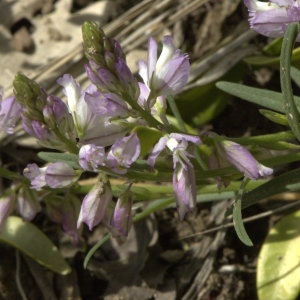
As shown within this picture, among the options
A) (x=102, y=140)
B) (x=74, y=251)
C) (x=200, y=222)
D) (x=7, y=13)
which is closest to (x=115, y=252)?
(x=74, y=251)

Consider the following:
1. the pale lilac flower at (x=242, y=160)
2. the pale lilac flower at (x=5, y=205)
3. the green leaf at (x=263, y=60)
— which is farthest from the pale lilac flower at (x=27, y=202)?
the green leaf at (x=263, y=60)

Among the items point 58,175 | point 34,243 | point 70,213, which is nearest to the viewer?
point 58,175

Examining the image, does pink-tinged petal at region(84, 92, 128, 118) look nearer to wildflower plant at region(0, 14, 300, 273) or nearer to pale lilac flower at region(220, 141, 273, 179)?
wildflower plant at region(0, 14, 300, 273)

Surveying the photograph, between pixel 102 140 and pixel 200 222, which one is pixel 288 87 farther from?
pixel 200 222

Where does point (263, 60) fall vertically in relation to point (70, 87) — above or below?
below

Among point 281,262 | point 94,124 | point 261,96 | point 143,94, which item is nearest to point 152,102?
point 143,94

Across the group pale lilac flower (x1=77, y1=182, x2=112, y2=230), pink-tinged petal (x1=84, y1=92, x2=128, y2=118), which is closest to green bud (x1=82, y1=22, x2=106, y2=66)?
pink-tinged petal (x1=84, y1=92, x2=128, y2=118)

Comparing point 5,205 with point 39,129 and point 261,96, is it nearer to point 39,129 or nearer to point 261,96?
point 39,129
